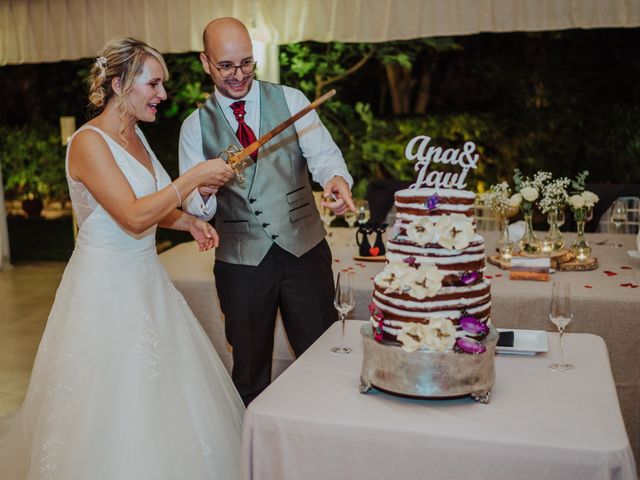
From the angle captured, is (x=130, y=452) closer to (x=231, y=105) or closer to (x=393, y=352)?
(x=393, y=352)

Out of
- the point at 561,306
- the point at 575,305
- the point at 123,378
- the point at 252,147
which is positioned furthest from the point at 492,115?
the point at 123,378

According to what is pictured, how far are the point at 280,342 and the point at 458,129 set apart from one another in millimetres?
5110

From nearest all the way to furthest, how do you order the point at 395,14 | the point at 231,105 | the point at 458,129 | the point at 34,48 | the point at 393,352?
the point at 393,352, the point at 231,105, the point at 395,14, the point at 34,48, the point at 458,129

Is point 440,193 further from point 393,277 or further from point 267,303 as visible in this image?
point 267,303

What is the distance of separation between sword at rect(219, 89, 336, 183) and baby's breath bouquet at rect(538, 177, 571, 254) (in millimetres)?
1446

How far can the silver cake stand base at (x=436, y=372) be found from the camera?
1.63m

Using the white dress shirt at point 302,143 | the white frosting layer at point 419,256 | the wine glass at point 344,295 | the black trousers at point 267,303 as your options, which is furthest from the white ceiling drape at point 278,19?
the white frosting layer at point 419,256

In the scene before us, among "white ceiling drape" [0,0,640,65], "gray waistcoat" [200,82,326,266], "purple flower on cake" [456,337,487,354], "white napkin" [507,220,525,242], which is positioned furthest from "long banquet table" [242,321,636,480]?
"white ceiling drape" [0,0,640,65]

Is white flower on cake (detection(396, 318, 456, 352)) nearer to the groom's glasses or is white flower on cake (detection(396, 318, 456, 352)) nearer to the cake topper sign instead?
the cake topper sign

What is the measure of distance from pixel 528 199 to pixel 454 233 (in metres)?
1.86

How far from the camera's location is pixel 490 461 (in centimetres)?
151

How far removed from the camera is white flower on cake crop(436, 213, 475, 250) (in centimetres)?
160

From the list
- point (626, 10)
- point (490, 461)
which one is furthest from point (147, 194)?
point (626, 10)

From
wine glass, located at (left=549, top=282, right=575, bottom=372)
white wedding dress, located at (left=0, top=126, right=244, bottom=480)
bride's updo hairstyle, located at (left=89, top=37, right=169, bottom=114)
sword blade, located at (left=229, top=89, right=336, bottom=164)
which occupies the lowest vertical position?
white wedding dress, located at (left=0, top=126, right=244, bottom=480)
